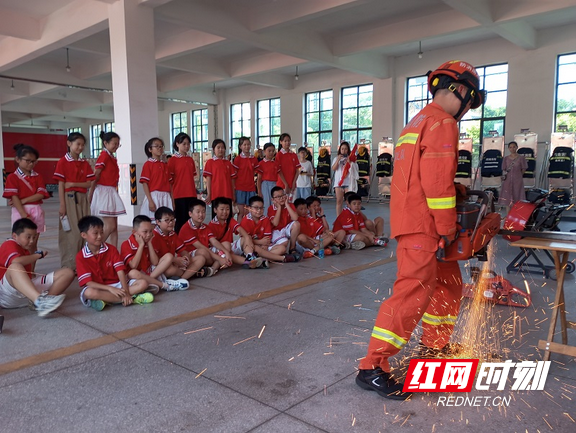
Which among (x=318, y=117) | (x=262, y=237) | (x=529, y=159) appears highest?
(x=318, y=117)

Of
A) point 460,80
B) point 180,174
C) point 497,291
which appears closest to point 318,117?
point 180,174

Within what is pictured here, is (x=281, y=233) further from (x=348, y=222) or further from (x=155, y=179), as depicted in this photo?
(x=155, y=179)

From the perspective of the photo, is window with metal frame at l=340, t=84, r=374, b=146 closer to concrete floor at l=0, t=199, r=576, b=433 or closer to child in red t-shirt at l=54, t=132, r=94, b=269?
child in red t-shirt at l=54, t=132, r=94, b=269

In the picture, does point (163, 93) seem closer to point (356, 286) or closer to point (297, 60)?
point (297, 60)

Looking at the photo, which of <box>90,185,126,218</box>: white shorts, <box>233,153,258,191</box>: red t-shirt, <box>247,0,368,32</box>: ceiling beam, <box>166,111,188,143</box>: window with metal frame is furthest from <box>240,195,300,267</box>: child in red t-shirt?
<box>166,111,188,143</box>: window with metal frame

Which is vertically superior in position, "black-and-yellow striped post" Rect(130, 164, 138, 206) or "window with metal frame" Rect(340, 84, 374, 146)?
"window with metal frame" Rect(340, 84, 374, 146)

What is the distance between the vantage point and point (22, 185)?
16.5ft

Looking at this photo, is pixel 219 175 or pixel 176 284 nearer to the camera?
pixel 176 284

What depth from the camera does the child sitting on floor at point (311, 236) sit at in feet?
21.8

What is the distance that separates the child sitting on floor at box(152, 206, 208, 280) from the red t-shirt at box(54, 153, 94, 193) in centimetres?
103

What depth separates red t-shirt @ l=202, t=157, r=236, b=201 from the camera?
7.12m

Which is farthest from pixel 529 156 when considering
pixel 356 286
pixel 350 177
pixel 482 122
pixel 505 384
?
pixel 505 384

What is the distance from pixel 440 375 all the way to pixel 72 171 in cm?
449

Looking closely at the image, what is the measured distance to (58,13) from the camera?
10.9m
